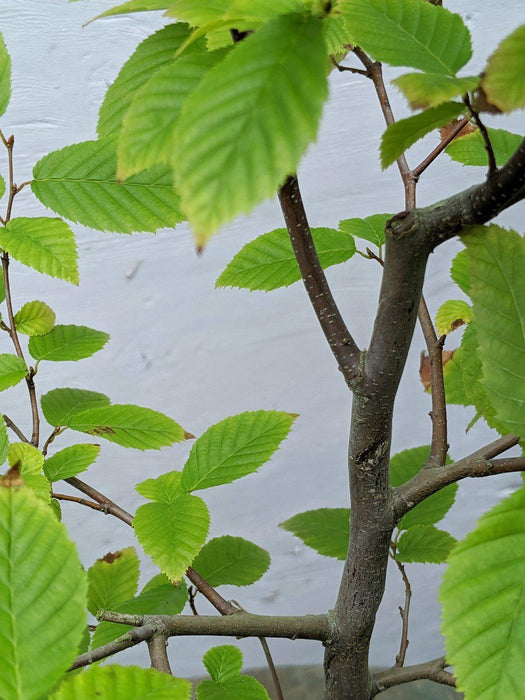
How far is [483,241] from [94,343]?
0.22 meters

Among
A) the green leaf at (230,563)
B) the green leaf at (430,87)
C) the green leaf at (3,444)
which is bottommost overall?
the green leaf at (230,563)

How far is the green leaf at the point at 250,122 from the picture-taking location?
11 cm

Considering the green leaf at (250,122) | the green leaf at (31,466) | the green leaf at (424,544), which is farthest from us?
the green leaf at (424,544)

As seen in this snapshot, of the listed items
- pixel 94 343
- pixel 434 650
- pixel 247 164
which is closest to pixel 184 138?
pixel 247 164

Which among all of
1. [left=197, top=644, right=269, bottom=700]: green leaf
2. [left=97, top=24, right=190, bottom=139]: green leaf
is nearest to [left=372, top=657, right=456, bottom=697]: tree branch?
[left=197, top=644, right=269, bottom=700]: green leaf

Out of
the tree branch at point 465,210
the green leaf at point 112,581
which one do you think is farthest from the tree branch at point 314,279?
the green leaf at point 112,581

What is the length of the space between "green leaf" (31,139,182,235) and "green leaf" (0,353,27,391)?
7 cm

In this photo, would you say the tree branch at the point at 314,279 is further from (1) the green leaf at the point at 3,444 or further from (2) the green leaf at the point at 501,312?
(1) the green leaf at the point at 3,444

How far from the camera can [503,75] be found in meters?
0.13

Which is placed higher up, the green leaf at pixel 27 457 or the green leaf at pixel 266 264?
the green leaf at pixel 266 264

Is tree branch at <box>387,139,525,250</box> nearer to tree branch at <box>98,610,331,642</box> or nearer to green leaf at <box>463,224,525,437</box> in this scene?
green leaf at <box>463,224,525,437</box>

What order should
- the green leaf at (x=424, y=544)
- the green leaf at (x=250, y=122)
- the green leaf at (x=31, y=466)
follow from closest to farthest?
1. the green leaf at (x=250, y=122)
2. the green leaf at (x=31, y=466)
3. the green leaf at (x=424, y=544)

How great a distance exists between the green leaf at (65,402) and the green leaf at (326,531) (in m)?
0.12

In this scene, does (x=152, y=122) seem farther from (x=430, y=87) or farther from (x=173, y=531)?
Result: (x=173, y=531)
